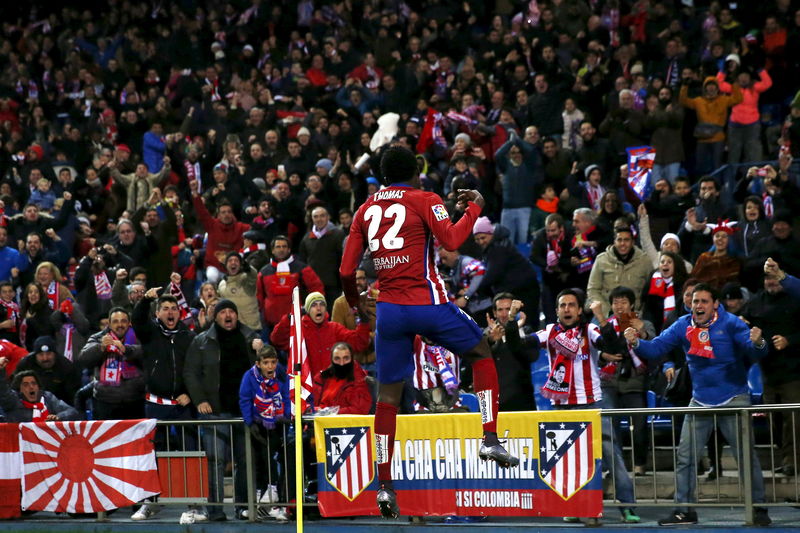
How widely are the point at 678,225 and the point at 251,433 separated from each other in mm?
6864

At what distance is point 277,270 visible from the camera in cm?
1557

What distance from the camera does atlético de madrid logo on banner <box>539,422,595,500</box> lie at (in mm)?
10961

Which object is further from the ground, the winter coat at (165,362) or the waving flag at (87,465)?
the winter coat at (165,362)

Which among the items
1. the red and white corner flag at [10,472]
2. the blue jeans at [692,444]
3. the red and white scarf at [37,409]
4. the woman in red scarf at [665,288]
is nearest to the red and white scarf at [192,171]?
the red and white scarf at [37,409]

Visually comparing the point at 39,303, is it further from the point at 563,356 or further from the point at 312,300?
the point at 563,356

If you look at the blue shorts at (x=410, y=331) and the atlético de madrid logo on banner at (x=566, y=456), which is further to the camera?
the atlético de madrid logo on banner at (x=566, y=456)

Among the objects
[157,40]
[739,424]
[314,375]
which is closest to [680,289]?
[739,424]

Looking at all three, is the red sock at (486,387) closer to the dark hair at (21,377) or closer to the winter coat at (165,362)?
the winter coat at (165,362)

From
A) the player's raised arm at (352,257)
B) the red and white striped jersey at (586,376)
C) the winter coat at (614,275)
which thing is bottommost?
the red and white striped jersey at (586,376)

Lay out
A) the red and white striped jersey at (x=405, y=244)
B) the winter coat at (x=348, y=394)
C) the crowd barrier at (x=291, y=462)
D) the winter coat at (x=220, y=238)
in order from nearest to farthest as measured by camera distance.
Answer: the red and white striped jersey at (x=405, y=244) → the crowd barrier at (x=291, y=462) → the winter coat at (x=348, y=394) → the winter coat at (x=220, y=238)

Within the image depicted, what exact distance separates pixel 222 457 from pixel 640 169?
7.67 m

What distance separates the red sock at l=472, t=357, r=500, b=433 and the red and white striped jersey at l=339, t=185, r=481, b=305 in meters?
0.53

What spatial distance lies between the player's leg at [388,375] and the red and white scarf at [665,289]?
6.13 m

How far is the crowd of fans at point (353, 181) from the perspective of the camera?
1334 cm
